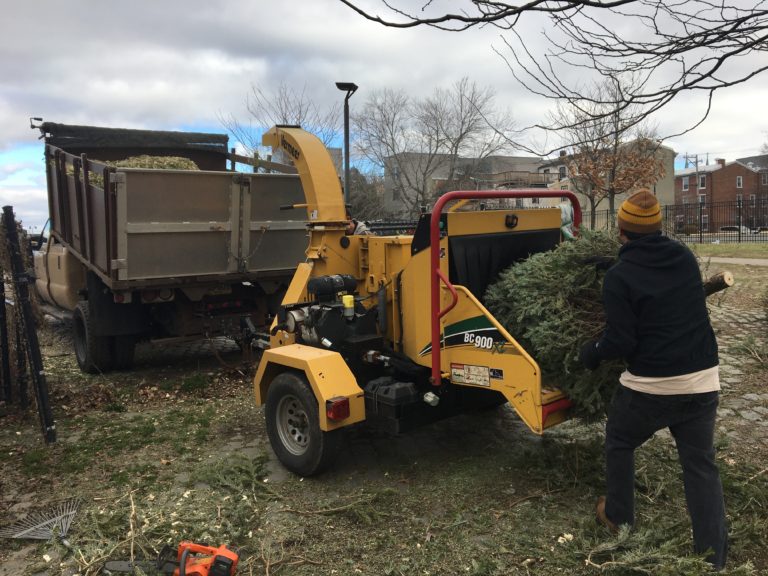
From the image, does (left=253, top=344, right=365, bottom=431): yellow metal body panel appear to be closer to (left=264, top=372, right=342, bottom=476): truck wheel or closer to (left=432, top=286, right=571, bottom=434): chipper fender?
(left=264, top=372, right=342, bottom=476): truck wheel

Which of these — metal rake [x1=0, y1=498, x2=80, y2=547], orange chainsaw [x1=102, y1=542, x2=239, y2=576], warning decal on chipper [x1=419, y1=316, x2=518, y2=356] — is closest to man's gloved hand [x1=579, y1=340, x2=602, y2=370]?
warning decal on chipper [x1=419, y1=316, x2=518, y2=356]

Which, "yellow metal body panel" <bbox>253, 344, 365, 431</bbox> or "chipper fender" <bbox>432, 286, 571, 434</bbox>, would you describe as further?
"yellow metal body panel" <bbox>253, 344, 365, 431</bbox>

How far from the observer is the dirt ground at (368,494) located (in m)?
3.29

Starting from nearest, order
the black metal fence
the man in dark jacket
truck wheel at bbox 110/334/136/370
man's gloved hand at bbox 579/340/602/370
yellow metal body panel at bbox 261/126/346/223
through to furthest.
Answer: the man in dark jacket
man's gloved hand at bbox 579/340/602/370
yellow metal body panel at bbox 261/126/346/223
truck wheel at bbox 110/334/136/370
the black metal fence

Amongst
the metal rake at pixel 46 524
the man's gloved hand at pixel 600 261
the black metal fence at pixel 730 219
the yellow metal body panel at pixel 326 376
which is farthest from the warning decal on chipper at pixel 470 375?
the black metal fence at pixel 730 219

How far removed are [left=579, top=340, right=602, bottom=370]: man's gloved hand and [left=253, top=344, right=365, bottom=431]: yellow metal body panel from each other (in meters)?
1.62

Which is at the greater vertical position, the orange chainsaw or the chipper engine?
the chipper engine

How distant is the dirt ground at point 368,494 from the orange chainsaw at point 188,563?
162 mm

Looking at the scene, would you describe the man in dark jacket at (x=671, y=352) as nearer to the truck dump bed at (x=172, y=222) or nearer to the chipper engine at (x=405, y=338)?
the chipper engine at (x=405, y=338)

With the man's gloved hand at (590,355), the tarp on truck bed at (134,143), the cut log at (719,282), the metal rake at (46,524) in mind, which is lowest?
the metal rake at (46,524)

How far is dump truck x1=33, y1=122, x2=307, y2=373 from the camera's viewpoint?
6.74 m

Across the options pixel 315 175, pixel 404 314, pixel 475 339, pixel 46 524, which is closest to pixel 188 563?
pixel 46 524

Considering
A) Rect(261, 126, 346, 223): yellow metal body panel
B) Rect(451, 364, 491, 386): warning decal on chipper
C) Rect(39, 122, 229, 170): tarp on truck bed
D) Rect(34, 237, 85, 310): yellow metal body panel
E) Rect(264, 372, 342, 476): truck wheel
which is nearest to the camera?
Rect(451, 364, 491, 386): warning decal on chipper

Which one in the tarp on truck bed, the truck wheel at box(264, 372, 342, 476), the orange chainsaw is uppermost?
the tarp on truck bed
